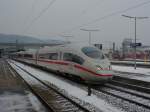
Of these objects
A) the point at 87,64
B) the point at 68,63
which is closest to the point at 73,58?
the point at 68,63

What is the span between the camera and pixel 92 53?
18.0 metres

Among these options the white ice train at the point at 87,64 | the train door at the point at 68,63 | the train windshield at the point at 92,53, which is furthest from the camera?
the train door at the point at 68,63

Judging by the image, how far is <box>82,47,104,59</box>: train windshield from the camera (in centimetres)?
1773

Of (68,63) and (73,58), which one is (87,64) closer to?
(73,58)

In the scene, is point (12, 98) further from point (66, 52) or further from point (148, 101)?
point (66, 52)

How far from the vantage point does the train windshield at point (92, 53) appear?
698 inches

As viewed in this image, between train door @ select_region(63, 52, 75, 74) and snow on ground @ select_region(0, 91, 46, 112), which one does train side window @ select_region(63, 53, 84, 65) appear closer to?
train door @ select_region(63, 52, 75, 74)

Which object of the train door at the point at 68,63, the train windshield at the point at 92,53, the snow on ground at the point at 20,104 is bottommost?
the snow on ground at the point at 20,104

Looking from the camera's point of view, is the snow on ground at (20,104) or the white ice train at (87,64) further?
the white ice train at (87,64)

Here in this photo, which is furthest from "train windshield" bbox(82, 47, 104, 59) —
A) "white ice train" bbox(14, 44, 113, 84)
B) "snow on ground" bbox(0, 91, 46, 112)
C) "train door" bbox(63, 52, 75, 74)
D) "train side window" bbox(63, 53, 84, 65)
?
"snow on ground" bbox(0, 91, 46, 112)

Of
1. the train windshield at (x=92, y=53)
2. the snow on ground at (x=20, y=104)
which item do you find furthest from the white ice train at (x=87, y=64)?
the snow on ground at (x=20, y=104)

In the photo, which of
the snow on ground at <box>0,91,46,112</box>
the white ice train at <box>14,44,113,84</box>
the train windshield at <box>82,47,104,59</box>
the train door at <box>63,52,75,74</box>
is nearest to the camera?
the snow on ground at <box>0,91,46,112</box>

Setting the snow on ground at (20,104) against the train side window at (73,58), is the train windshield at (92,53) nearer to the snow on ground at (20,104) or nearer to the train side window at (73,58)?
the train side window at (73,58)

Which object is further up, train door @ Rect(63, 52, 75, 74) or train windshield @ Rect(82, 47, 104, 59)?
train windshield @ Rect(82, 47, 104, 59)
